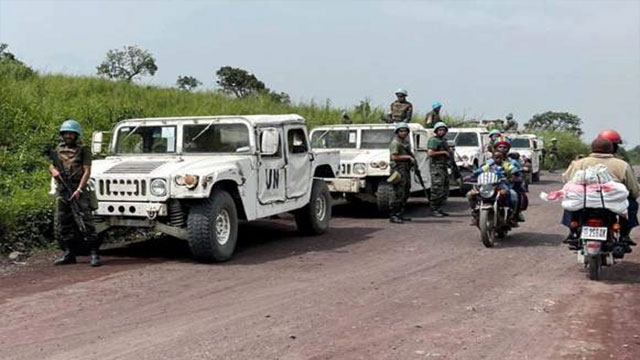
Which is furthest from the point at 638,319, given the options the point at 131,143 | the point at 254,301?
the point at 131,143

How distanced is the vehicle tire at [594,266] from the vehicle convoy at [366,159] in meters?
5.67

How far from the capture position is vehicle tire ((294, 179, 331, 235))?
36.9 feet

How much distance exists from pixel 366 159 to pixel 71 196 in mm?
6380

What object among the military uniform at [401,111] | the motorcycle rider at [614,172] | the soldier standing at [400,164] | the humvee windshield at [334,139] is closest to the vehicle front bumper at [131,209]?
the motorcycle rider at [614,172]

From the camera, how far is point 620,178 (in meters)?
7.90

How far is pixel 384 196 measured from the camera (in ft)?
44.0

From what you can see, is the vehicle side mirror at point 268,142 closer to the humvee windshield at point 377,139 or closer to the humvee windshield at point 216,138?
the humvee windshield at point 216,138

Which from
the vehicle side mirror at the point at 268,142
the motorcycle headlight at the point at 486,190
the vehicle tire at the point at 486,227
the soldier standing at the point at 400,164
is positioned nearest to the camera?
the vehicle side mirror at the point at 268,142

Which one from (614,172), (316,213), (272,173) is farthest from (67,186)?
(614,172)

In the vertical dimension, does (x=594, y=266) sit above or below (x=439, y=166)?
below

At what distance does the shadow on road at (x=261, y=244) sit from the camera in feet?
30.5

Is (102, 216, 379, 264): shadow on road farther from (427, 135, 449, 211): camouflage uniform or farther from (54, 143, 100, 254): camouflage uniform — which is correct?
(427, 135, 449, 211): camouflage uniform

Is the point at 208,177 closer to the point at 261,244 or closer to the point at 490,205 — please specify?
the point at 261,244

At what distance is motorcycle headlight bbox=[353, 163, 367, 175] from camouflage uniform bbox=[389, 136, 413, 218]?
2.50ft
